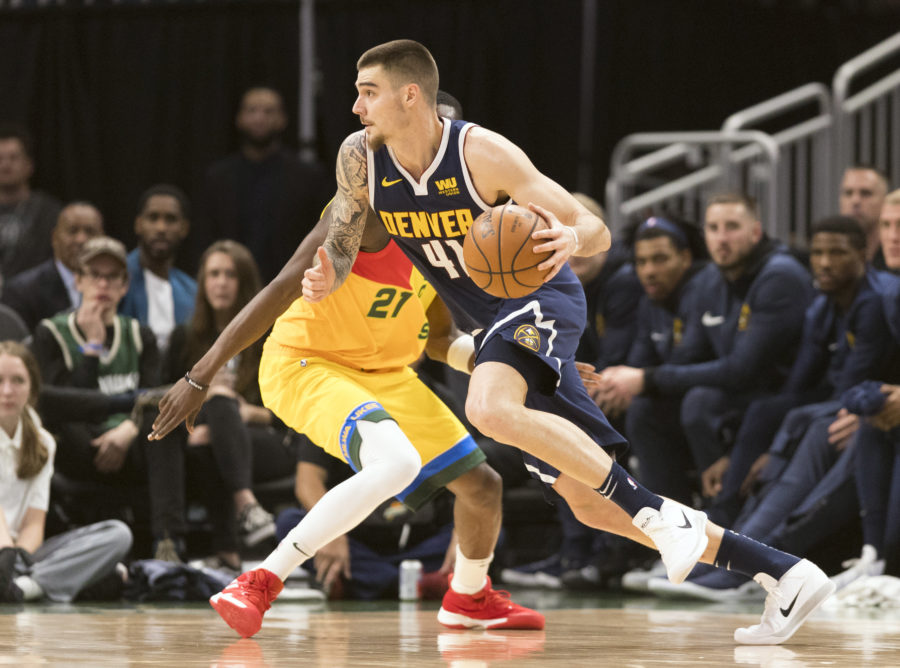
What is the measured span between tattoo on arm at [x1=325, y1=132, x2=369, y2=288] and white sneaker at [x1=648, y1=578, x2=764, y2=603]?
2.58 metres

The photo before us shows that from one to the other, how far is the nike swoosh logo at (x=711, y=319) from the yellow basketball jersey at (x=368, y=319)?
2457mm

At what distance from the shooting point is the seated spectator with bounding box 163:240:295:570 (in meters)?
6.16

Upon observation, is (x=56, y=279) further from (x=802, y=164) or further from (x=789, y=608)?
(x=789, y=608)

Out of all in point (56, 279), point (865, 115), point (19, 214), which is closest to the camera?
point (56, 279)

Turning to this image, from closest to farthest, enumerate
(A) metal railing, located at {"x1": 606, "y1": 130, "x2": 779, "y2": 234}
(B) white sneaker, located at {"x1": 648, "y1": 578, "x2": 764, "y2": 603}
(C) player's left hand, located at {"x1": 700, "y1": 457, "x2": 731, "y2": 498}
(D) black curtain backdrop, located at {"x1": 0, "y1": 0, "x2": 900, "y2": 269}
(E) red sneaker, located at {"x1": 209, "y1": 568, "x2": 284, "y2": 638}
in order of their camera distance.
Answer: (E) red sneaker, located at {"x1": 209, "y1": 568, "x2": 284, "y2": 638}, (B) white sneaker, located at {"x1": 648, "y1": 578, "x2": 764, "y2": 603}, (C) player's left hand, located at {"x1": 700, "y1": 457, "x2": 731, "y2": 498}, (A) metal railing, located at {"x1": 606, "y1": 130, "x2": 779, "y2": 234}, (D) black curtain backdrop, located at {"x1": 0, "y1": 0, "x2": 900, "y2": 269}

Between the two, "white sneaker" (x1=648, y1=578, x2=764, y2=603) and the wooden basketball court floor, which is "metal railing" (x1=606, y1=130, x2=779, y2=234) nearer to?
"white sneaker" (x1=648, y1=578, x2=764, y2=603)

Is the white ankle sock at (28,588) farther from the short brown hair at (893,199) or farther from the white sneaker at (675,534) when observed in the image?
the short brown hair at (893,199)

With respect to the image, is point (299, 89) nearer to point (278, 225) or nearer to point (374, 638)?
point (278, 225)

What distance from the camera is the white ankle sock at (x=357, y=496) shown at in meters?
3.85

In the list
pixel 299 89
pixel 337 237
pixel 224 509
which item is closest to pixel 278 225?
pixel 299 89

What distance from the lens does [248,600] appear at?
3.78 m

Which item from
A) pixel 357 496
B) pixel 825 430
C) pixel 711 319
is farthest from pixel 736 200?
pixel 357 496

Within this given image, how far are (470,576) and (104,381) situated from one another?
2.75 metres

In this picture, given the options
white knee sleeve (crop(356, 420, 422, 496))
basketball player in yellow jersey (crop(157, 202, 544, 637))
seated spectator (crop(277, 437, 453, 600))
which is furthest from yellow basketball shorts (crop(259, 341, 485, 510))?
seated spectator (crop(277, 437, 453, 600))
